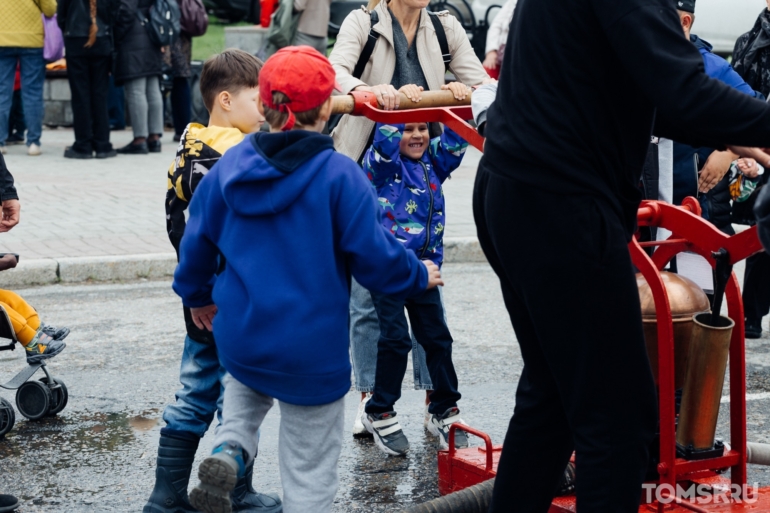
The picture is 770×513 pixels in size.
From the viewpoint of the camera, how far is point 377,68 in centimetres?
462

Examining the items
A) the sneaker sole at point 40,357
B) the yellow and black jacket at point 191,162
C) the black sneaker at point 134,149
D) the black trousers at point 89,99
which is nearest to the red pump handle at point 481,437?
the yellow and black jacket at point 191,162

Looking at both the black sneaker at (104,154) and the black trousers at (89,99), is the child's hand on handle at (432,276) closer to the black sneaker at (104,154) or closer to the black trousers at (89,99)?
the black trousers at (89,99)

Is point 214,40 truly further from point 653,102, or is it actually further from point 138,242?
point 653,102

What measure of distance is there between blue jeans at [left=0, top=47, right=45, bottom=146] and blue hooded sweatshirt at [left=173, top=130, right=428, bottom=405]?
29.4ft

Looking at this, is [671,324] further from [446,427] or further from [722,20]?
[722,20]

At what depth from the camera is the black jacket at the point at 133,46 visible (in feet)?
38.0

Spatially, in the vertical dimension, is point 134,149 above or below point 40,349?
below

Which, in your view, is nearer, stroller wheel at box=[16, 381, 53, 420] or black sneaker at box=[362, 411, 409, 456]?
black sneaker at box=[362, 411, 409, 456]

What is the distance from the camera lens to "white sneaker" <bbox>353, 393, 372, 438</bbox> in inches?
183

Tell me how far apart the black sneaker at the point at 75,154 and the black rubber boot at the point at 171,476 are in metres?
8.61

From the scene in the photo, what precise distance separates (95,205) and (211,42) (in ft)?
41.0

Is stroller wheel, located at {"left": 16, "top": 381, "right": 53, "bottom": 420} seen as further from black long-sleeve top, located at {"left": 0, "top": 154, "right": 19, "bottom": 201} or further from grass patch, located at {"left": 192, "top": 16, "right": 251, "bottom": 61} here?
grass patch, located at {"left": 192, "top": 16, "right": 251, "bottom": 61}

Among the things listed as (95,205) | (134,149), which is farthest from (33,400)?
(134,149)

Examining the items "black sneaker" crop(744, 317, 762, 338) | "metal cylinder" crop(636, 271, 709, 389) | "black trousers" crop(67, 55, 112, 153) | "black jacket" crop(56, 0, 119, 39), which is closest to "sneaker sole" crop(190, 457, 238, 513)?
"metal cylinder" crop(636, 271, 709, 389)
